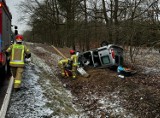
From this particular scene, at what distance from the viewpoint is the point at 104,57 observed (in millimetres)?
15789

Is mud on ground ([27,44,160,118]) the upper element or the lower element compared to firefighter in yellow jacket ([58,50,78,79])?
lower

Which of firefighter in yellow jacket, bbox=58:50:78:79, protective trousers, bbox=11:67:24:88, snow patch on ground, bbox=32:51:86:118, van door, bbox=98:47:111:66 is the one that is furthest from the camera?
van door, bbox=98:47:111:66

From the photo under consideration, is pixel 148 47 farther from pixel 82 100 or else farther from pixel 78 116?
pixel 82 100

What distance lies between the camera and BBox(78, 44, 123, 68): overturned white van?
1541 cm

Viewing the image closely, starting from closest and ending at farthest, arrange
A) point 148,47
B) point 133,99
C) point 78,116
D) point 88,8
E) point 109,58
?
1. point 148,47
2. point 78,116
3. point 133,99
4. point 109,58
5. point 88,8

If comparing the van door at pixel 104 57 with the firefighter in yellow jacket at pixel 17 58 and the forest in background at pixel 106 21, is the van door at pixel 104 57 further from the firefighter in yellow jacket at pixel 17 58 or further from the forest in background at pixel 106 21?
the firefighter in yellow jacket at pixel 17 58

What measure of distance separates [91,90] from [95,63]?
4.49m

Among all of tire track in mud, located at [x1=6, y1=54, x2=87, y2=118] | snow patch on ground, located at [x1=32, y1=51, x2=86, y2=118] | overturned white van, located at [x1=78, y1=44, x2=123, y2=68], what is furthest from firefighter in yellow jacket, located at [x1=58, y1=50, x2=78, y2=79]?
overturned white van, located at [x1=78, y1=44, x2=123, y2=68]

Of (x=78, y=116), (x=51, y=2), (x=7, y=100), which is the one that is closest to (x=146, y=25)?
(x=78, y=116)

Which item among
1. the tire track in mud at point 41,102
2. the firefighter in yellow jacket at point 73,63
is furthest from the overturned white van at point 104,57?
the tire track in mud at point 41,102

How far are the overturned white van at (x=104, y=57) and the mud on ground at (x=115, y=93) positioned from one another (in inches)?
54.2

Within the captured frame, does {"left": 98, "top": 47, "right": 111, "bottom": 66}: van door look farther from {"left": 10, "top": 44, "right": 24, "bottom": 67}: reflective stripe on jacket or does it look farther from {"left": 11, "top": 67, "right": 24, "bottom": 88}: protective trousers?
{"left": 11, "top": 67, "right": 24, "bottom": 88}: protective trousers

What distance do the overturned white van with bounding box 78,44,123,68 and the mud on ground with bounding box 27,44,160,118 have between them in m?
1.38

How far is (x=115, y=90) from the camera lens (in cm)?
1132
